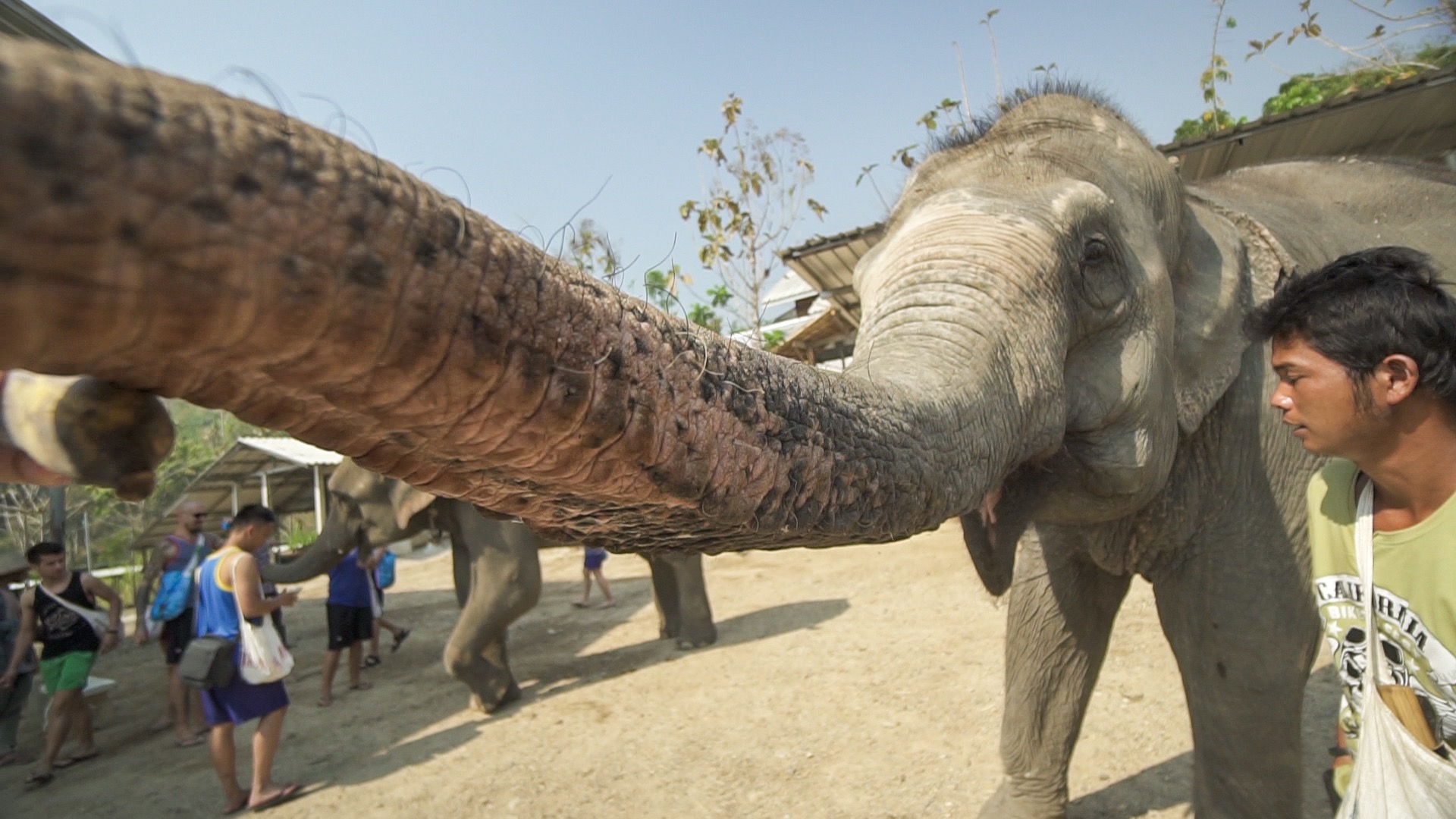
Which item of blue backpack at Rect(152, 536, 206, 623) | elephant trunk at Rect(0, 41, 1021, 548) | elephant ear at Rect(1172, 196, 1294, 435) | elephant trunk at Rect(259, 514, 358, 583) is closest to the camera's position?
elephant trunk at Rect(0, 41, 1021, 548)

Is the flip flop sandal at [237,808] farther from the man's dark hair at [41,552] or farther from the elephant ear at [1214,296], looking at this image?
the elephant ear at [1214,296]

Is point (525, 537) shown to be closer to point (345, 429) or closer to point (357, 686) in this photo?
point (357, 686)

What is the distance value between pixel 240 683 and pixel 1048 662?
4.19 metres

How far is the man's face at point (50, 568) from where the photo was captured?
19.6 feet

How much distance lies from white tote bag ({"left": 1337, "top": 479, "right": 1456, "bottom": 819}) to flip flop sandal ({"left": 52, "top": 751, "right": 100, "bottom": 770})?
7.50 metres

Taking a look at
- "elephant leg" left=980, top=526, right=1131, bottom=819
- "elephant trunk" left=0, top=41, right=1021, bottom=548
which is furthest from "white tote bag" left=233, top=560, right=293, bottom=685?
"elephant trunk" left=0, top=41, right=1021, bottom=548

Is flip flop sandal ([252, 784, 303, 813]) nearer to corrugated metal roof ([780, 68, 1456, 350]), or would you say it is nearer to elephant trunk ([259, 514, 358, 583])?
elephant trunk ([259, 514, 358, 583])

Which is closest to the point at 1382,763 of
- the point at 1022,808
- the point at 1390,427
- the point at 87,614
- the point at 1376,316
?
the point at 1390,427

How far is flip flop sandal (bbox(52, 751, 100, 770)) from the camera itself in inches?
243

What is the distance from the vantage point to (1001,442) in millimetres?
1933

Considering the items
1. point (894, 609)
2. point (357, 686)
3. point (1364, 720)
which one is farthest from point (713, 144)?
point (1364, 720)

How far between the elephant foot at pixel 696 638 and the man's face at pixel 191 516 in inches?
153

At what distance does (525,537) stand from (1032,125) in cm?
513

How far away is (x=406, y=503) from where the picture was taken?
7.50 metres
